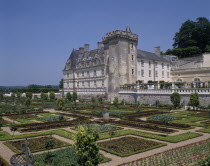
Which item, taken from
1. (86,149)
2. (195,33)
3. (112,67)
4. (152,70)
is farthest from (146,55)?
(86,149)

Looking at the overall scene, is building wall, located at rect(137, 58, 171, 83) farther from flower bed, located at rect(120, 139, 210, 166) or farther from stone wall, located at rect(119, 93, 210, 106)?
flower bed, located at rect(120, 139, 210, 166)

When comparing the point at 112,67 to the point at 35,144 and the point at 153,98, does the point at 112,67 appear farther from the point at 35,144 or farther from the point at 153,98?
the point at 35,144

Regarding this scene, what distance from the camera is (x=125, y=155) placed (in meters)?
11.0

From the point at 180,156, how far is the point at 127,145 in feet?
11.0

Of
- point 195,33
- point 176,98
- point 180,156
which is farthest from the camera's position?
point 195,33

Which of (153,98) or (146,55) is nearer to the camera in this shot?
(153,98)

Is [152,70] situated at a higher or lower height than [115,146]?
higher

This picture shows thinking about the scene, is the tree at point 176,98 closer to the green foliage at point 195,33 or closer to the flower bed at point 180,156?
the flower bed at point 180,156

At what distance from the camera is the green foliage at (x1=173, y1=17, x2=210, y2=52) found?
2603 inches

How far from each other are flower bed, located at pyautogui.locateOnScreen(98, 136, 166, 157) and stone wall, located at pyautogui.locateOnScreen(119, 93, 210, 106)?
18313 mm

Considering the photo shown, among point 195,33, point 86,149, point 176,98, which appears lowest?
point 86,149

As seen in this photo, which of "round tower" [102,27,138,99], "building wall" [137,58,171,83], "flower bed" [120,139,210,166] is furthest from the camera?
"building wall" [137,58,171,83]

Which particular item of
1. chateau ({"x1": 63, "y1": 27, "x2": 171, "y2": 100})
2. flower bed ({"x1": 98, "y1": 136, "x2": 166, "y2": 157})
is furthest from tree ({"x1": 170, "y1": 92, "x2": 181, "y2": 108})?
flower bed ({"x1": 98, "y1": 136, "x2": 166, "y2": 157})

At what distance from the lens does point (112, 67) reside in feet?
143
